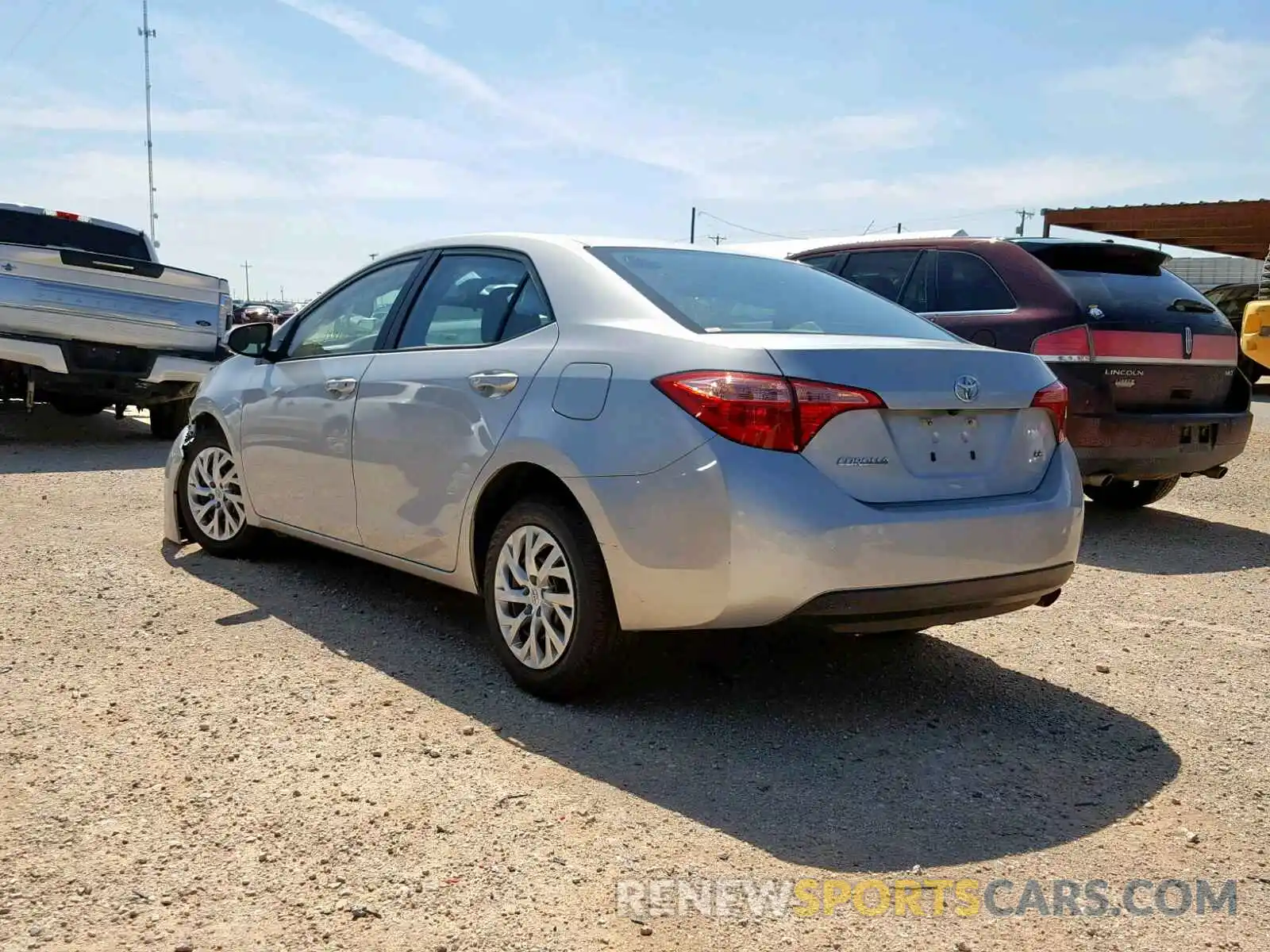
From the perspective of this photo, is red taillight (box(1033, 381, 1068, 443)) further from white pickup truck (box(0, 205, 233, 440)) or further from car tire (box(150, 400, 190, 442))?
car tire (box(150, 400, 190, 442))

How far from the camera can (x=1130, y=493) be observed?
8.05 m

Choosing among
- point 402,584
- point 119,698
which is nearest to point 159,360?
point 402,584

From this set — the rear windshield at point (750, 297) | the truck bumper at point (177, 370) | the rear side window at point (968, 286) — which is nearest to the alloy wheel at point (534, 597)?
the rear windshield at point (750, 297)

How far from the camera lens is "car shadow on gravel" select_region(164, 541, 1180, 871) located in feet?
10.3

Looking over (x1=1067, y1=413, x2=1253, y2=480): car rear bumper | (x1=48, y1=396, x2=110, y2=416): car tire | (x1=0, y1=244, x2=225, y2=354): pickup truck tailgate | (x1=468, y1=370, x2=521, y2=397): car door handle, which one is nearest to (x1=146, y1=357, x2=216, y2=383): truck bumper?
(x1=0, y1=244, x2=225, y2=354): pickup truck tailgate

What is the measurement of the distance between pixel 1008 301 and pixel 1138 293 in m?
0.75

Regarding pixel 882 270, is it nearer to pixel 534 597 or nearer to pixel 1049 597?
pixel 1049 597

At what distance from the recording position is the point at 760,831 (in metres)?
3.07

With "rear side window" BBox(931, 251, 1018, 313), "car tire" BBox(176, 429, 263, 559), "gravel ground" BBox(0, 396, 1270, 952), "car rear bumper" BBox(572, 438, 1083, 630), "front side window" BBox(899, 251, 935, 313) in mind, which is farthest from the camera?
"front side window" BBox(899, 251, 935, 313)

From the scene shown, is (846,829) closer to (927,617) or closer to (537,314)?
(927,617)

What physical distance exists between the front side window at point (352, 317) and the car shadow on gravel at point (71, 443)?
458cm

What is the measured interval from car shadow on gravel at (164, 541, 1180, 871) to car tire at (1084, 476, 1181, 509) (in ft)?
12.3

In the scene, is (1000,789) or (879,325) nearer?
(1000,789)

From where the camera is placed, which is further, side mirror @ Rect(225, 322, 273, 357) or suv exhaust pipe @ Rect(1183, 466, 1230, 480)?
suv exhaust pipe @ Rect(1183, 466, 1230, 480)
